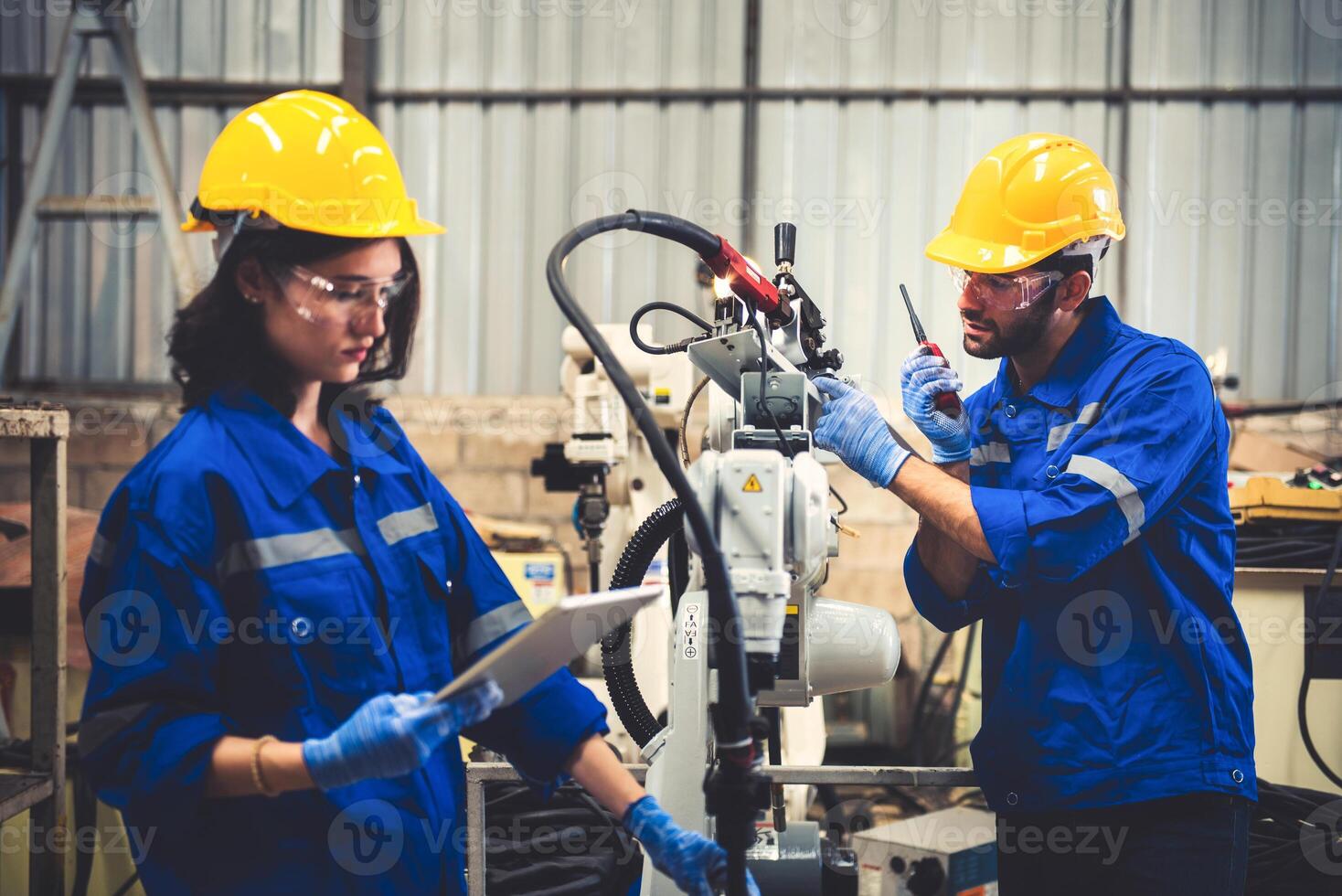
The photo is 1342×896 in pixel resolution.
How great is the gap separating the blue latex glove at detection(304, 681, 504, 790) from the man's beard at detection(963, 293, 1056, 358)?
103 centimetres

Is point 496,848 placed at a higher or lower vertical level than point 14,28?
lower

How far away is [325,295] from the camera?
Result: 1.12 meters

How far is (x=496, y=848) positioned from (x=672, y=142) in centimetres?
330

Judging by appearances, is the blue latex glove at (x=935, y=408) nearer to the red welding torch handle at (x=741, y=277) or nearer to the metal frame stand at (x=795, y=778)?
the red welding torch handle at (x=741, y=277)

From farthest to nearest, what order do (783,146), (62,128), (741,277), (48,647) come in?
(783,146)
(62,128)
(48,647)
(741,277)

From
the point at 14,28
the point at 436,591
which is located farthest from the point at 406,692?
the point at 14,28

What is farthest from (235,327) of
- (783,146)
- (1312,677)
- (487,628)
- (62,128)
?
(783,146)

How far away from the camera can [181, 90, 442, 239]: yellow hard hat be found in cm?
112

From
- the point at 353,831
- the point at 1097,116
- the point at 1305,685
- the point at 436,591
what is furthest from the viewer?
the point at 1097,116

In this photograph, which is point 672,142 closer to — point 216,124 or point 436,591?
point 216,124

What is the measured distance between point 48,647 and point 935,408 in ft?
5.68

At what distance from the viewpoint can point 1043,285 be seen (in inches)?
64.4

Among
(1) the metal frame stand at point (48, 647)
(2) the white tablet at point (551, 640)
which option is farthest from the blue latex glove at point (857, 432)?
(1) the metal frame stand at point (48, 647)

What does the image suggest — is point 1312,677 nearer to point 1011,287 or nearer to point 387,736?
point 1011,287
